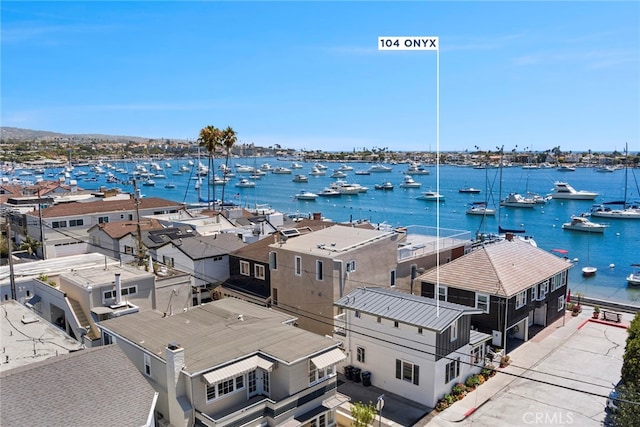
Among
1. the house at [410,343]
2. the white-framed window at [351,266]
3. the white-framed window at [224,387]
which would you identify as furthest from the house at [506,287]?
the white-framed window at [224,387]

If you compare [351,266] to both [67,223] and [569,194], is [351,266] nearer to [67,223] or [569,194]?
[67,223]

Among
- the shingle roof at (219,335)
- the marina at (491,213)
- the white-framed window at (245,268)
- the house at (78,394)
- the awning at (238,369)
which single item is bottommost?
Answer: the marina at (491,213)

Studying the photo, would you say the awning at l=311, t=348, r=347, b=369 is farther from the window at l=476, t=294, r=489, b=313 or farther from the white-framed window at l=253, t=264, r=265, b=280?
the white-framed window at l=253, t=264, r=265, b=280

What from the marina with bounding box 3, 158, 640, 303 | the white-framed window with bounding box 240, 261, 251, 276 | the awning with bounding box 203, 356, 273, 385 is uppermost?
the awning with bounding box 203, 356, 273, 385

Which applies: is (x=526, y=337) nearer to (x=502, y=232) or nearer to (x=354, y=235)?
(x=354, y=235)

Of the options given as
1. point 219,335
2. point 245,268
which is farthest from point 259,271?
point 219,335

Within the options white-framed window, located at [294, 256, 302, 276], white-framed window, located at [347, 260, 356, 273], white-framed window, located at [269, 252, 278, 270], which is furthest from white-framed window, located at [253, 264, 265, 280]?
white-framed window, located at [347, 260, 356, 273]

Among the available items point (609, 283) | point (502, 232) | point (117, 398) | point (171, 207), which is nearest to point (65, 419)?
point (117, 398)

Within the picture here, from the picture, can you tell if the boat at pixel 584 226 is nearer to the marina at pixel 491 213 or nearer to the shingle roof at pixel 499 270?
the marina at pixel 491 213
